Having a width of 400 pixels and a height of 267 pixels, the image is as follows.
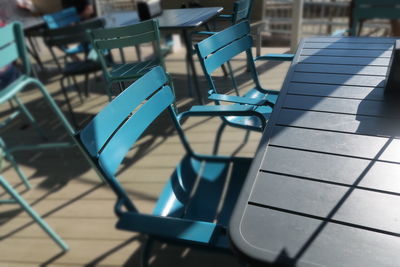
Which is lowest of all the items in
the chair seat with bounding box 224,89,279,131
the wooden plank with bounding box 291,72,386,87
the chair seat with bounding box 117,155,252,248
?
the chair seat with bounding box 117,155,252,248

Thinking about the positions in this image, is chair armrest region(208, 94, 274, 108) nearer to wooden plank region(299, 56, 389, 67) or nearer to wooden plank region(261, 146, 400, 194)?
wooden plank region(261, 146, 400, 194)

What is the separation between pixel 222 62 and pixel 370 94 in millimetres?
530

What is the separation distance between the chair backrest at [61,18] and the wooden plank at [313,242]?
3603 millimetres

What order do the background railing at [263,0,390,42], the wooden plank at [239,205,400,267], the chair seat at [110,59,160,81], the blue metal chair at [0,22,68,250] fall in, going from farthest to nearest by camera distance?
the background railing at [263,0,390,42], the blue metal chair at [0,22,68,250], the chair seat at [110,59,160,81], the wooden plank at [239,205,400,267]

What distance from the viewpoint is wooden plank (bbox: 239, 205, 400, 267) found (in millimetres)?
514

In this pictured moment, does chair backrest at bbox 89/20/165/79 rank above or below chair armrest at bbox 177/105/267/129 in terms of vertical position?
above

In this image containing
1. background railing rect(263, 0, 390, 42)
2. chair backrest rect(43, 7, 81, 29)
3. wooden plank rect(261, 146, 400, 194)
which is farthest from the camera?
background railing rect(263, 0, 390, 42)

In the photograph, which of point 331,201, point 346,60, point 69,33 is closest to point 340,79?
point 346,60

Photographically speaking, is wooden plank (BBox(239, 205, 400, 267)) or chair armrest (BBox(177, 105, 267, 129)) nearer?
wooden plank (BBox(239, 205, 400, 267))

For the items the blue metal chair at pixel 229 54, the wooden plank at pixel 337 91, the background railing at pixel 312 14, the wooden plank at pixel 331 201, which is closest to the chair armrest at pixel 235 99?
the blue metal chair at pixel 229 54

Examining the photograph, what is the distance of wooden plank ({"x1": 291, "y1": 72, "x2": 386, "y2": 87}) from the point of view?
3.49 ft

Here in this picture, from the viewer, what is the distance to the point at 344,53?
4.35 feet

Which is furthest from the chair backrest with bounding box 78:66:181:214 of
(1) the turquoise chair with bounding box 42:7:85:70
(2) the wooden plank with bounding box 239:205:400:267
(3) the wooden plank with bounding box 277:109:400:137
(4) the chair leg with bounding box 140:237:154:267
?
(1) the turquoise chair with bounding box 42:7:85:70

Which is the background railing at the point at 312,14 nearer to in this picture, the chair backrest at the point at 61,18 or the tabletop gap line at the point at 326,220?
the chair backrest at the point at 61,18
